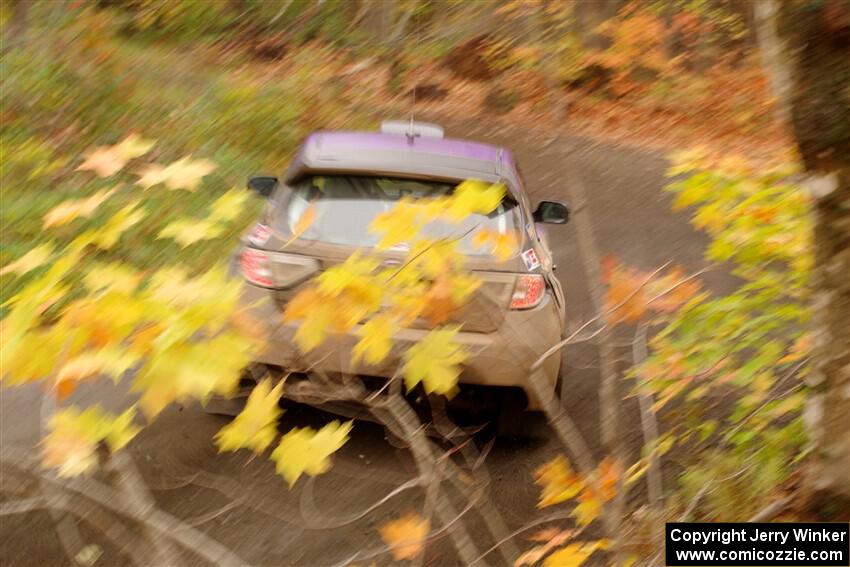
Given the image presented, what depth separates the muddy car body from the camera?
445 cm

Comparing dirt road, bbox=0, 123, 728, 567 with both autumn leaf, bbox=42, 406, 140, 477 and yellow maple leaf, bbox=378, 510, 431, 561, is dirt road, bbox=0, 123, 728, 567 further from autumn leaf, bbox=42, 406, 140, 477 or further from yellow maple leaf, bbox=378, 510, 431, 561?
autumn leaf, bbox=42, 406, 140, 477

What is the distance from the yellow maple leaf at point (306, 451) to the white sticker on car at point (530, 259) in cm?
248

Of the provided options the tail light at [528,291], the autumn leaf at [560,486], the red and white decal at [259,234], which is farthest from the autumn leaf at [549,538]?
the red and white decal at [259,234]

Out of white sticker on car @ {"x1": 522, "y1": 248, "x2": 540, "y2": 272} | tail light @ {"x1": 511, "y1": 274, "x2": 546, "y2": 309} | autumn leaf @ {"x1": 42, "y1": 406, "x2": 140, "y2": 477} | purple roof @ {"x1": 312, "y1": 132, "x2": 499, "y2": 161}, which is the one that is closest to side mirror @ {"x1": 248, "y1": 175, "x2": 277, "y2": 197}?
purple roof @ {"x1": 312, "y1": 132, "x2": 499, "y2": 161}

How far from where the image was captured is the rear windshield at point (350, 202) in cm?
458

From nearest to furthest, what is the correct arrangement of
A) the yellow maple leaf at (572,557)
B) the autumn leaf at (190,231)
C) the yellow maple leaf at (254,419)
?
the yellow maple leaf at (254,419), the autumn leaf at (190,231), the yellow maple leaf at (572,557)

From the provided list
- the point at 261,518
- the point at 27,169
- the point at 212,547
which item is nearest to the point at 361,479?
the point at 261,518

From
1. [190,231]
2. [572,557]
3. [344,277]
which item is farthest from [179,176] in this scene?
[572,557]

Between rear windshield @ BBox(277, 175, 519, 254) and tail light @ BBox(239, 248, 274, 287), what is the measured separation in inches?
9.4

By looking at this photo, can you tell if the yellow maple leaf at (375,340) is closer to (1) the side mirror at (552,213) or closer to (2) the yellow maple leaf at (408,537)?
(2) the yellow maple leaf at (408,537)

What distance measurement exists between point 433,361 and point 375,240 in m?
2.06

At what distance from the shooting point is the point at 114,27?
11.5m

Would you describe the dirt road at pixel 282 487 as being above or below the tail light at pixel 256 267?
below

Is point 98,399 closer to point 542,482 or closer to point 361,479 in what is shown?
point 361,479
